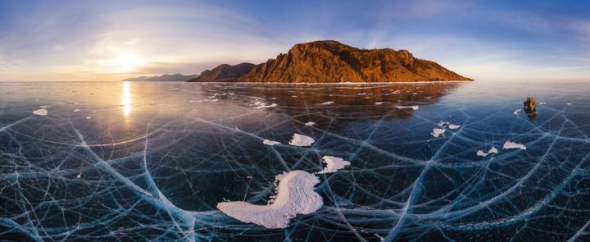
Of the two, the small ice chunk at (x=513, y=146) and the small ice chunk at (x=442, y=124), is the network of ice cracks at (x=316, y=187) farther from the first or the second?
the small ice chunk at (x=442, y=124)

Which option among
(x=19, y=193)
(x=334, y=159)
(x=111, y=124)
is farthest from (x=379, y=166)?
(x=111, y=124)

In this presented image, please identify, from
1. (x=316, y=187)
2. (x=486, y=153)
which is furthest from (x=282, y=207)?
(x=486, y=153)

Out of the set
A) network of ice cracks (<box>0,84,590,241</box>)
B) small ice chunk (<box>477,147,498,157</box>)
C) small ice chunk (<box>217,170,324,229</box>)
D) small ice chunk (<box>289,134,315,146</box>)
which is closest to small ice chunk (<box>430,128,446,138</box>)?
Result: network of ice cracks (<box>0,84,590,241</box>)

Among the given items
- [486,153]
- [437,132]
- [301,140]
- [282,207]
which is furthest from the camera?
[437,132]

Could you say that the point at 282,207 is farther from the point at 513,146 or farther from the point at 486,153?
→ the point at 513,146

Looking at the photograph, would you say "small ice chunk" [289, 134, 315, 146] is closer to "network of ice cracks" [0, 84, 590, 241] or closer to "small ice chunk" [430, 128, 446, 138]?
"network of ice cracks" [0, 84, 590, 241]

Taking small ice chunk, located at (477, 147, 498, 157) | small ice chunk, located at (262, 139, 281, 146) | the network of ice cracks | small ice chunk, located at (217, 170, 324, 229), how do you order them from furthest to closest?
1. small ice chunk, located at (262, 139, 281, 146)
2. small ice chunk, located at (477, 147, 498, 157)
3. small ice chunk, located at (217, 170, 324, 229)
4. the network of ice cracks
